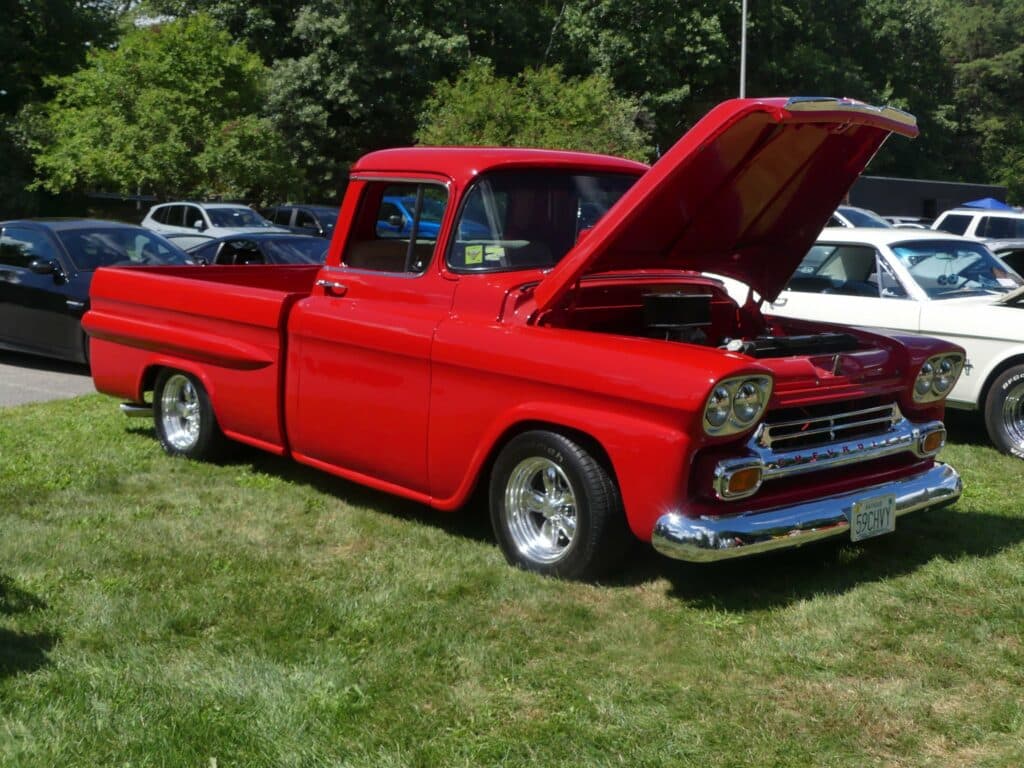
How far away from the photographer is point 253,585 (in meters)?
5.44

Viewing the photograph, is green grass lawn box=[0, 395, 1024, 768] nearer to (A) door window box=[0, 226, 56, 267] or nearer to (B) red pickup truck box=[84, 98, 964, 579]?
(B) red pickup truck box=[84, 98, 964, 579]

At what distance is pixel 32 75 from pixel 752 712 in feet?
116

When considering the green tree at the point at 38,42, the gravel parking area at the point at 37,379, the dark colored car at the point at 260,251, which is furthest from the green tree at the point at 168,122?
the gravel parking area at the point at 37,379

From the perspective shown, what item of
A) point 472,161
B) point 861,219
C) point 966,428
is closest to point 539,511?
point 472,161

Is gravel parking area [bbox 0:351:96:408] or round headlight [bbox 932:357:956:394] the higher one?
round headlight [bbox 932:357:956:394]

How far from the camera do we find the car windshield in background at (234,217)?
21.3 meters

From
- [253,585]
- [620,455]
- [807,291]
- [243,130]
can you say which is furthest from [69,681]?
[243,130]

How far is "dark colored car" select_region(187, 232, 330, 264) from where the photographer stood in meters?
14.0

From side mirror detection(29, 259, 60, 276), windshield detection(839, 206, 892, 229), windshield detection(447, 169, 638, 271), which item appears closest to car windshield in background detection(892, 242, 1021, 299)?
windshield detection(447, 169, 638, 271)

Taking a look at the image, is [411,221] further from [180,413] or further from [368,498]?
[180,413]

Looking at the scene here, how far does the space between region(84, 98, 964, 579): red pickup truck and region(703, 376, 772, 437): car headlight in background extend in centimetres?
1

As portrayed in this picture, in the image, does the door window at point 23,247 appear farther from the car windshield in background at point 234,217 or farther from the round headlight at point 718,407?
the round headlight at point 718,407

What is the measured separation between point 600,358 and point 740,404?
621mm

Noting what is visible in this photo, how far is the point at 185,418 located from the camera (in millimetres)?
7895
